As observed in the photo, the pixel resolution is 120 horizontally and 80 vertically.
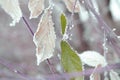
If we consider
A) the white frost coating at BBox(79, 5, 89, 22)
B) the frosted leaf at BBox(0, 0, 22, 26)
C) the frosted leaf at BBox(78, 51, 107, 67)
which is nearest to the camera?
the frosted leaf at BBox(0, 0, 22, 26)

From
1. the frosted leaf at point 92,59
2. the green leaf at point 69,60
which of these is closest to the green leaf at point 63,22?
the green leaf at point 69,60

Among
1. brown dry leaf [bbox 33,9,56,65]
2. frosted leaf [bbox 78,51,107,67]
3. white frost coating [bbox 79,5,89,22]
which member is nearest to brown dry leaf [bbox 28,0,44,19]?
brown dry leaf [bbox 33,9,56,65]

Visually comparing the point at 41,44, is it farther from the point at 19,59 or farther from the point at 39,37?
the point at 19,59

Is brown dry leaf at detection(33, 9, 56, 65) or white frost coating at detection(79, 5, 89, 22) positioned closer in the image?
brown dry leaf at detection(33, 9, 56, 65)

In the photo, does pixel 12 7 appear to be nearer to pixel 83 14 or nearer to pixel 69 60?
pixel 69 60

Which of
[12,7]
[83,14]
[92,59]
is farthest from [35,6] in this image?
[83,14]

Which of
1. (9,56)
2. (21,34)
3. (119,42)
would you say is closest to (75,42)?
(21,34)

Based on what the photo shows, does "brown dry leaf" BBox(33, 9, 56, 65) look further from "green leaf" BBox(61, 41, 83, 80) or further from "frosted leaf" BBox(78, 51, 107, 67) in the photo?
"frosted leaf" BBox(78, 51, 107, 67)
